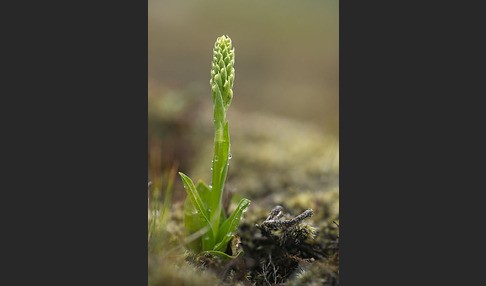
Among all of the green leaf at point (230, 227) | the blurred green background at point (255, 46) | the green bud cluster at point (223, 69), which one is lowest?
the green leaf at point (230, 227)

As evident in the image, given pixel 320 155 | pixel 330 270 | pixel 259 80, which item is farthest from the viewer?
pixel 320 155

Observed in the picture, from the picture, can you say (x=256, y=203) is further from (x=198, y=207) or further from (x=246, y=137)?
(x=246, y=137)

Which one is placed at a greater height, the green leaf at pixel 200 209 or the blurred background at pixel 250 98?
the blurred background at pixel 250 98

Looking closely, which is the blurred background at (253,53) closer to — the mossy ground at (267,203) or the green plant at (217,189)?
the green plant at (217,189)

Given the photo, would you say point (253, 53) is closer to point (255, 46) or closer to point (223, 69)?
point (255, 46)

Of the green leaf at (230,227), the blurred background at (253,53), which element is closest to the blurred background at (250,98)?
the blurred background at (253,53)

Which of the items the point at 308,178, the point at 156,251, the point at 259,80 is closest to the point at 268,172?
the point at 308,178

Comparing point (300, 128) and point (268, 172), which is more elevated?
point (300, 128)

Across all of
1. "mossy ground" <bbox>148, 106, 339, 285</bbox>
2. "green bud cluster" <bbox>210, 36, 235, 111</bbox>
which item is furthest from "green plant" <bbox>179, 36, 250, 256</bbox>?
"mossy ground" <bbox>148, 106, 339, 285</bbox>
